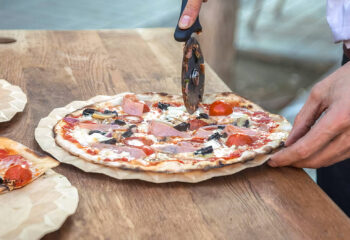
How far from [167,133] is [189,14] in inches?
18.4

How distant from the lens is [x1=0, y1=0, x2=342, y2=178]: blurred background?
574 cm

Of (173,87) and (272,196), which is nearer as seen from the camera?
(272,196)

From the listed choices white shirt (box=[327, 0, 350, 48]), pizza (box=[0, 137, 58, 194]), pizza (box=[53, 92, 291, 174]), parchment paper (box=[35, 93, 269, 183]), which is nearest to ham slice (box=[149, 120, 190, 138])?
pizza (box=[53, 92, 291, 174])

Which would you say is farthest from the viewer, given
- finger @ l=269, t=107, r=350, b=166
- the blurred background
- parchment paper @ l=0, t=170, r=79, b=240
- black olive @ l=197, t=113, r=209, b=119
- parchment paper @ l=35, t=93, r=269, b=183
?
the blurred background

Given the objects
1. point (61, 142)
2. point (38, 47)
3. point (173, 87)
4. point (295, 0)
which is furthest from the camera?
point (295, 0)

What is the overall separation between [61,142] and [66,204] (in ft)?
1.39

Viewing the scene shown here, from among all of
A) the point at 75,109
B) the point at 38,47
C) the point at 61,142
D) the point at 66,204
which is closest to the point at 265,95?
the point at 38,47

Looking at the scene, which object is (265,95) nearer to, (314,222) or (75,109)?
(75,109)

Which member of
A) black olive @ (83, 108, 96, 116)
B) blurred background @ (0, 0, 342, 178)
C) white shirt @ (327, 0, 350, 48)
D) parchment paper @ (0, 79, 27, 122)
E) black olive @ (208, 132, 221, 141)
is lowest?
blurred background @ (0, 0, 342, 178)

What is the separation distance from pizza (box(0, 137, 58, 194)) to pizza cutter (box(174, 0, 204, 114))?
27.2 inches

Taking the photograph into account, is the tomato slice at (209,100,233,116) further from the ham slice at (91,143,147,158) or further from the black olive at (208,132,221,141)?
the ham slice at (91,143,147,158)

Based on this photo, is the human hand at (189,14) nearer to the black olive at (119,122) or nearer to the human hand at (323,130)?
the black olive at (119,122)

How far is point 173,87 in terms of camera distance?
2.46 m

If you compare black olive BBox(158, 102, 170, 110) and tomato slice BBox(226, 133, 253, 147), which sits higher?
tomato slice BBox(226, 133, 253, 147)
